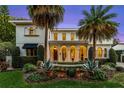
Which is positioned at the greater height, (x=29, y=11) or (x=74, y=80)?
(x=29, y=11)

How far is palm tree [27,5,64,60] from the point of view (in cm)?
2221

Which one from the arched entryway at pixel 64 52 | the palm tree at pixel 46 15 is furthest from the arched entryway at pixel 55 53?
the palm tree at pixel 46 15

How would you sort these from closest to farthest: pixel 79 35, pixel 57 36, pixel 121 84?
1. pixel 121 84
2. pixel 79 35
3. pixel 57 36

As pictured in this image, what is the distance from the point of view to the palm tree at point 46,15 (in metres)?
22.2

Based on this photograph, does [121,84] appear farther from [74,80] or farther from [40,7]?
[40,7]

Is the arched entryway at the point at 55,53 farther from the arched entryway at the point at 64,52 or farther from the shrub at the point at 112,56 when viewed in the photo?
the shrub at the point at 112,56

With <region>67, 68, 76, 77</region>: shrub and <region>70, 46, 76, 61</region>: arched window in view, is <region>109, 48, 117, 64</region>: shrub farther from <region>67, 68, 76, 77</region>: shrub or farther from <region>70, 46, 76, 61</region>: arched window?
<region>67, 68, 76, 77</region>: shrub

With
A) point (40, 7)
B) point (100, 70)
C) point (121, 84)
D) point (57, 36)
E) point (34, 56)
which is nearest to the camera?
point (121, 84)

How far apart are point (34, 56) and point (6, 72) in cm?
365

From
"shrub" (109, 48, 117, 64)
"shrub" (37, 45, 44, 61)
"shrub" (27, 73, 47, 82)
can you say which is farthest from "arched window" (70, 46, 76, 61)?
"shrub" (27, 73, 47, 82)

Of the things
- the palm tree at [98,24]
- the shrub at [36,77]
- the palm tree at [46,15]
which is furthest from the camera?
the palm tree at [98,24]

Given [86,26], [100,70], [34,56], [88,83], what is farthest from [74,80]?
[34,56]

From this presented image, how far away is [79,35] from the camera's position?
24.0 m

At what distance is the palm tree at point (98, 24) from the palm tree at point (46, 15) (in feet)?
6.39
